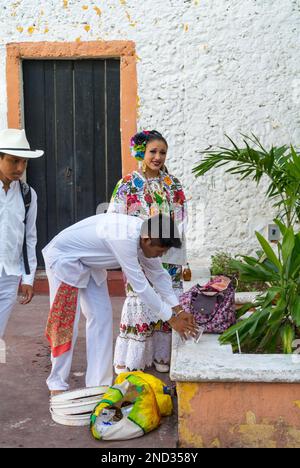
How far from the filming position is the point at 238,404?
3.33 metres

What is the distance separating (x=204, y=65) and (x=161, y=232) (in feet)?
12.1

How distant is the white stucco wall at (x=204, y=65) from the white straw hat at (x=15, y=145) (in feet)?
10.3

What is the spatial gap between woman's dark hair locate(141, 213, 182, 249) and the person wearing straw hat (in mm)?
826

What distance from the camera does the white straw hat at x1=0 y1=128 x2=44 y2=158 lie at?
3848mm

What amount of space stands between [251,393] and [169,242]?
0.89 metres

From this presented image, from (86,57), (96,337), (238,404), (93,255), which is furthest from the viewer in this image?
(86,57)

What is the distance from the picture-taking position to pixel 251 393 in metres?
3.32

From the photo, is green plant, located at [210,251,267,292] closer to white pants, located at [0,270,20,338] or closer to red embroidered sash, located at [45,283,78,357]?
red embroidered sash, located at [45,283,78,357]

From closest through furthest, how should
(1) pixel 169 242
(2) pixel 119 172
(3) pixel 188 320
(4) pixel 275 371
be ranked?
1. (4) pixel 275 371
2. (1) pixel 169 242
3. (3) pixel 188 320
4. (2) pixel 119 172

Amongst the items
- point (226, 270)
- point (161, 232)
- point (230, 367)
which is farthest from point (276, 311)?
point (226, 270)

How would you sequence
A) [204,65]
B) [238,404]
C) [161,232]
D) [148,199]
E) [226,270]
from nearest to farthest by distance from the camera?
1. [238,404]
2. [161,232]
3. [148,199]
4. [226,270]
5. [204,65]

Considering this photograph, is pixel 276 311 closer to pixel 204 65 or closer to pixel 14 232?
pixel 14 232
